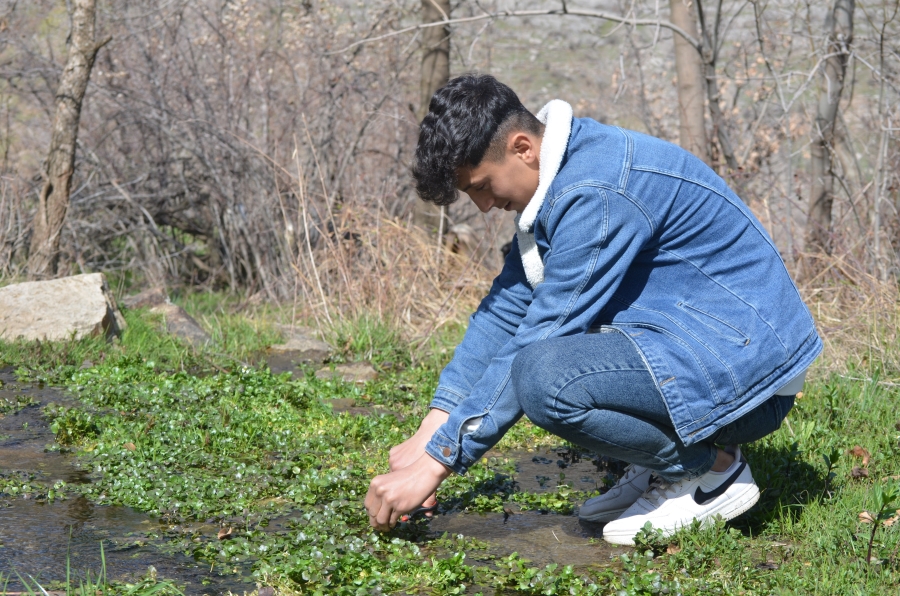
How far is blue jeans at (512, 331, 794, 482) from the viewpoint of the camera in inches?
113

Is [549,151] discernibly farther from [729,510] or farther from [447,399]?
[729,510]

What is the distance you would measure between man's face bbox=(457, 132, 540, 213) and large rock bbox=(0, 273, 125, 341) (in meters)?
3.75

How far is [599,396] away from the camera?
288 cm

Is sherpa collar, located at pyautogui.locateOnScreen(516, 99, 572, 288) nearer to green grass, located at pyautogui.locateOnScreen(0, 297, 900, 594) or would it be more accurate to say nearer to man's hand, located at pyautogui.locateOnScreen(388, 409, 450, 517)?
man's hand, located at pyautogui.locateOnScreen(388, 409, 450, 517)

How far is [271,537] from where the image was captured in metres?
3.14

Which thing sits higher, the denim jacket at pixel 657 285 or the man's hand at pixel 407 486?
the denim jacket at pixel 657 285

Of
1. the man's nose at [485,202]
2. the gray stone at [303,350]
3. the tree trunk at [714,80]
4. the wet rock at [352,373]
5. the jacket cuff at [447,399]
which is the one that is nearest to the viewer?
the man's nose at [485,202]

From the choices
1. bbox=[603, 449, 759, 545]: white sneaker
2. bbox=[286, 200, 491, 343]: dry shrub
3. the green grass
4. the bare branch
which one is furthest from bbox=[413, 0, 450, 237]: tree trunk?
bbox=[603, 449, 759, 545]: white sneaker

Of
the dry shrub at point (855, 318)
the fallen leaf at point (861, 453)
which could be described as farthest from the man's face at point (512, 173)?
the dry shrub at point (855, 318)

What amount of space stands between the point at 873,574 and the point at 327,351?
14.0 feet

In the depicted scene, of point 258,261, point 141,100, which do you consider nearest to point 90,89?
point 141,100

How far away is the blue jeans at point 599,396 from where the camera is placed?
2.87m

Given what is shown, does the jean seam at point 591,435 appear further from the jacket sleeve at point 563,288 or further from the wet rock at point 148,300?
the wet rock at point 148,300

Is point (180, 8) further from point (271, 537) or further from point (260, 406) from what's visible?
point (271, 537)
